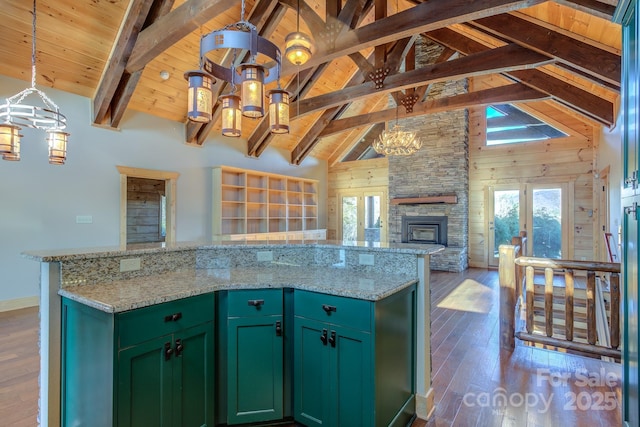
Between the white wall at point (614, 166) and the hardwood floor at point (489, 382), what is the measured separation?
2.53 metres

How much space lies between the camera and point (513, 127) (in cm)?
725

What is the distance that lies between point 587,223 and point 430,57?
4.89 m

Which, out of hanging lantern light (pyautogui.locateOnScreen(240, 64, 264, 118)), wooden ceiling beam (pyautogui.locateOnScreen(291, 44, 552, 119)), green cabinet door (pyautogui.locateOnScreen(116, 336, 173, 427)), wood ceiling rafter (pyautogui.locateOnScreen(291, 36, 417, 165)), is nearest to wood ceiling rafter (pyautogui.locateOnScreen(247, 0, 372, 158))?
wood ceiling rafter (pyautogui.locateOnScreen(291, 36, 417, 165))

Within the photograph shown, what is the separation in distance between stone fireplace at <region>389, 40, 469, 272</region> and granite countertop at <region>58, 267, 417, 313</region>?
5.71 metres

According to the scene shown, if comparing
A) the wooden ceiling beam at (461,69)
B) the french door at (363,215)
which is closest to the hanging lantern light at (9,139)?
the wooden ceiling beam at (461,69)

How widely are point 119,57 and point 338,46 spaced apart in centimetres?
292

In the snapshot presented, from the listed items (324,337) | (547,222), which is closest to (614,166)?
(547,222)

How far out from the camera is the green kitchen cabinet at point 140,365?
4.92ft

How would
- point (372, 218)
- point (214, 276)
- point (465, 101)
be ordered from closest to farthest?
point (214, 276) < point (465, 101) < point (372, 218)

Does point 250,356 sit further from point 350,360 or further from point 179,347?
point 350,360

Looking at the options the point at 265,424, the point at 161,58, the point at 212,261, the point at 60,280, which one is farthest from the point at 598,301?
the point at 161,58

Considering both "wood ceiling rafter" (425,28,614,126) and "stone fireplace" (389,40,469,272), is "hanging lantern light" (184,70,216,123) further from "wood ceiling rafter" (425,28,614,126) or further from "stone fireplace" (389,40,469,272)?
"stone fireplace" (389,40,469,272)

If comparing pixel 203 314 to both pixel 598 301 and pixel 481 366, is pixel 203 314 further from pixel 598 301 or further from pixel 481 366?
pixel 598 301

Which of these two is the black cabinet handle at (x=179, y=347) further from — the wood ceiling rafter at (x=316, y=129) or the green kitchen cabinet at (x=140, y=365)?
the wood ceiling rafter at (x=316, y=129)
